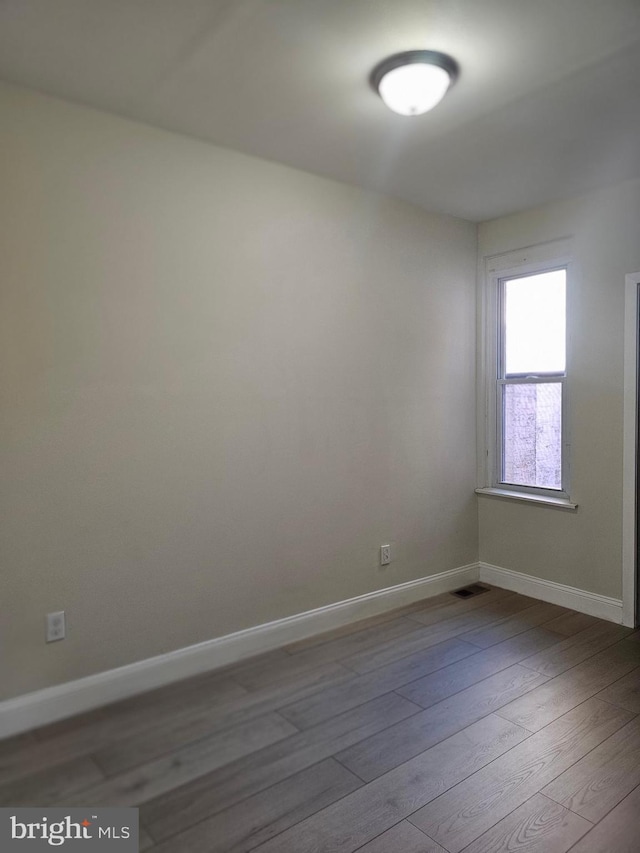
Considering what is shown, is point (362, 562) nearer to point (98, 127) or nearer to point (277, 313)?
point (277, 313)

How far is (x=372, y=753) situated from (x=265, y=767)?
0.41 metres

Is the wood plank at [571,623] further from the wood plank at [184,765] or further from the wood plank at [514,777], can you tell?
the wood plank at [184,765]

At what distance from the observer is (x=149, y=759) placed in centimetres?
215

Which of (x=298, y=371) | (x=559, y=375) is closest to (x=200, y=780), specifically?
(x=298, y=371)

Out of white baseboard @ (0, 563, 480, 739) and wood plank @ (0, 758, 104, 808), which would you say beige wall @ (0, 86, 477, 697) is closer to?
white baseboard @ (0, 563, 480, 739)

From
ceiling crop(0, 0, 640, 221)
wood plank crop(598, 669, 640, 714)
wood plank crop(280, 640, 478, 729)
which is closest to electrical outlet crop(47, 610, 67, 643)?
wood plank crop(280, 640, 478, 729)

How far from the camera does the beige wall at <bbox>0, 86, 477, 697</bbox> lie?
237cm

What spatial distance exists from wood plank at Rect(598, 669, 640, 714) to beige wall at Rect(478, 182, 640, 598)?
789mm

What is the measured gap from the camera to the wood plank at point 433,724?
7.04 feet

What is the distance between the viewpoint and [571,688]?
267cm

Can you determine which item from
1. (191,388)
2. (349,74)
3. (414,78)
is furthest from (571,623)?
(349,74)

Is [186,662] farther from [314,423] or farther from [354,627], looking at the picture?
[314,423]

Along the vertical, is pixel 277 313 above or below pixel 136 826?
above

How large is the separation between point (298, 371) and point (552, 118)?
5.55 feet
